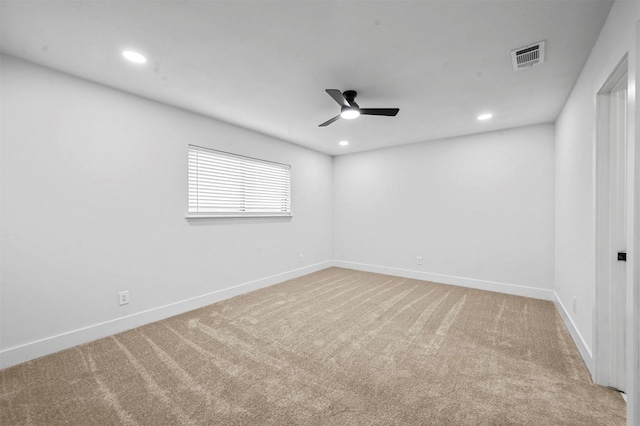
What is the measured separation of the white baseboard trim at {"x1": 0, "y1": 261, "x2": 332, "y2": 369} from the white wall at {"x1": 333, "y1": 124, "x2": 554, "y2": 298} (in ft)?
8.38

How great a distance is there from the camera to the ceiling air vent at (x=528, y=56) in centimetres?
200

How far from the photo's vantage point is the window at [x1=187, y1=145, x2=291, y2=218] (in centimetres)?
344

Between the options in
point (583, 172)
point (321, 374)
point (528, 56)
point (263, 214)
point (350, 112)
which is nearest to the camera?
point (321, 374)

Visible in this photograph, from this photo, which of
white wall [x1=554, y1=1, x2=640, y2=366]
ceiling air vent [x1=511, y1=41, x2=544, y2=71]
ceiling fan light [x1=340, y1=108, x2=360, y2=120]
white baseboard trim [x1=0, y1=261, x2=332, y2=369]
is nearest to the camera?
white wall [x1=554, y1=1, x2=640, y2=366]

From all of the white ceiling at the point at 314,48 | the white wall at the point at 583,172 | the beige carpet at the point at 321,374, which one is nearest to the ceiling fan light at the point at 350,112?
the white ceiling at the point at 314,48

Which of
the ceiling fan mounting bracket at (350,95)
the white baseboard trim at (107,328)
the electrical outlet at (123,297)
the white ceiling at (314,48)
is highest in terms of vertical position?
the white ceiling at (314,48)

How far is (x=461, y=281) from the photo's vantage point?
4359mm

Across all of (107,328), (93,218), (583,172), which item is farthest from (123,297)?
(583,172)

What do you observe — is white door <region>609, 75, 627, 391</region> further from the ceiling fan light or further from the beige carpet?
the ceiling fan light

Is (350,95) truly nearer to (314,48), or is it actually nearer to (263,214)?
(314,48)

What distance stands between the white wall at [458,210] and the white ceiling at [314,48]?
0.96 metres

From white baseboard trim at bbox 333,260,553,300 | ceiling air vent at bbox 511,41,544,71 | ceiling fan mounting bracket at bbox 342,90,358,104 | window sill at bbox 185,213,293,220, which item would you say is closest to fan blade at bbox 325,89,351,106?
ceiling fan mounting bracket at bbox 342,90,358,104

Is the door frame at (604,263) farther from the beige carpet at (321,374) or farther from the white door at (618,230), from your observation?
the beige carpet at (321,374)

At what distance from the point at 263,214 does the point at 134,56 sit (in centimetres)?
257
